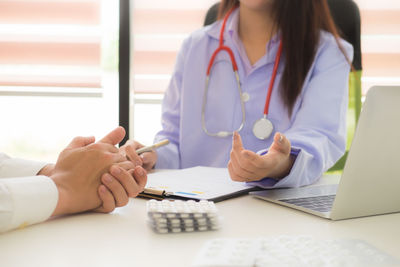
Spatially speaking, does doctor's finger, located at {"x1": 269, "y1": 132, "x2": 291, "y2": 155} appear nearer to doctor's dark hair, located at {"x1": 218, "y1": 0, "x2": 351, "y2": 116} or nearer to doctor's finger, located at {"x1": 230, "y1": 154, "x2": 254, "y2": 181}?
doctor's finger, located at {"x1": 230, "y1": 154, "x2": 254, "y2": 181}

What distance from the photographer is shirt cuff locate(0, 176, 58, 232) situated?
55cm

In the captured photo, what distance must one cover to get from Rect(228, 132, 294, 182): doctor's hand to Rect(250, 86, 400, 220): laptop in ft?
0.28

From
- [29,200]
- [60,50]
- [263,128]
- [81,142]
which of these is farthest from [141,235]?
[60,50]

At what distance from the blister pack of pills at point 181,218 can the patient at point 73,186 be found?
10cm

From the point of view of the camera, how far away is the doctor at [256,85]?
113cm

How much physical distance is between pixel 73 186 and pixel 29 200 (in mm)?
79

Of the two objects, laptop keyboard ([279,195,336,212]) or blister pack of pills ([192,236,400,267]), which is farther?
laptop keyboard ([279,195,336,212])

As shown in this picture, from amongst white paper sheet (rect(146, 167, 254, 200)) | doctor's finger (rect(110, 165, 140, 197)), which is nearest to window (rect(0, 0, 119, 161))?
white paper sheet (rect(146, 167, 254, 200))

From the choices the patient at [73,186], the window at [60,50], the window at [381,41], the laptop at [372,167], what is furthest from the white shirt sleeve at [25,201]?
the window at [381,41]

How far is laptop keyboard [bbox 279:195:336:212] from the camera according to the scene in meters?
0.68

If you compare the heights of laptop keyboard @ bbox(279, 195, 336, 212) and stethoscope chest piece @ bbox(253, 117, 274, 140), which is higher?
laptop keyboard @ bbox(279, 195, 336, 212)

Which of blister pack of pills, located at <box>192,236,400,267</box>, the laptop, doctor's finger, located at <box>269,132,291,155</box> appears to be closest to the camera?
blister pack of pills, located at <box>192,236,400,267</box>

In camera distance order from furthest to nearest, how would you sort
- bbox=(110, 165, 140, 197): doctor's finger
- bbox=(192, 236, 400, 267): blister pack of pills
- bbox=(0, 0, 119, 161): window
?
bbox=(0, 0, 119, 161): window → bbox=(110, 165, 140, 197): doctor's finger → bbox=(192, 236, 400, 267): blister pack of pills

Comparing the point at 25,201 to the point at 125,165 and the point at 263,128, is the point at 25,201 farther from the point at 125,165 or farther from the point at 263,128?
the point at 263,128
